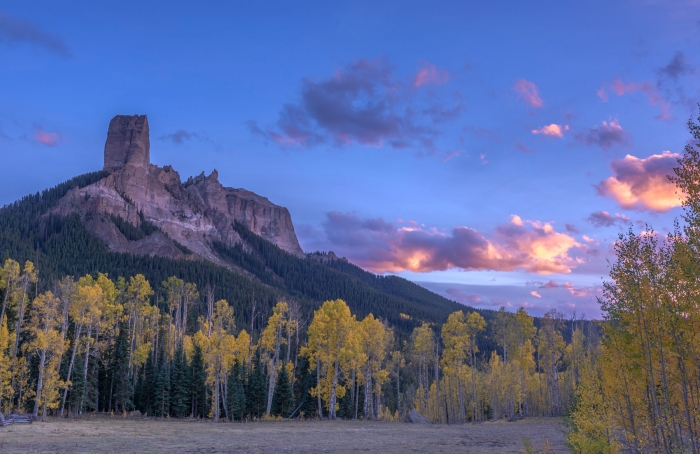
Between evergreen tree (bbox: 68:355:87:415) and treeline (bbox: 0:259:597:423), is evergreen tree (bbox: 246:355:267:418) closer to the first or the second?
treeline (bbox: 0:259:597:423)

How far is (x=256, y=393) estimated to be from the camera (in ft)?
166

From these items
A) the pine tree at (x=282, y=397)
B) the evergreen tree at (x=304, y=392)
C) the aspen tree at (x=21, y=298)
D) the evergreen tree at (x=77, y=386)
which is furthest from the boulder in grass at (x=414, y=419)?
the aspen tree at (x=21, y=298)

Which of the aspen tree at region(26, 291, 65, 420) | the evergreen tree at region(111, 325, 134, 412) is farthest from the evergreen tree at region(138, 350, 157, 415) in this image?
the aspen tree at region(26, 291, 65, 420)

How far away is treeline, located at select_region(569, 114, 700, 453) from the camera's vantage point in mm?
16719

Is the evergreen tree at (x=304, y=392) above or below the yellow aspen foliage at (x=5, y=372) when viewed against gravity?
below

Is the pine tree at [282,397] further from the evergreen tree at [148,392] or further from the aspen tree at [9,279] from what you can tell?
the aspen tree at [9,279]

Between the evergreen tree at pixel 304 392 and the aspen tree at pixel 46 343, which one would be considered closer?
the aspen tree at pixel 46 343

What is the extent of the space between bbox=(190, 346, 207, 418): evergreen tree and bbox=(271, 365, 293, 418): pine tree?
27.8 ft

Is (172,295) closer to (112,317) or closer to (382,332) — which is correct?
(112,317)

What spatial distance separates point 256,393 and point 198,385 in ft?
25.9

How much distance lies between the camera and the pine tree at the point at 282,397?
5103 centimetres

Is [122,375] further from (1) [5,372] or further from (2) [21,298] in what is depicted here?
(2) [21,298]

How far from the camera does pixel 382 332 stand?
175ft

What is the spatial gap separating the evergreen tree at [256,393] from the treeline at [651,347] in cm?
3680
